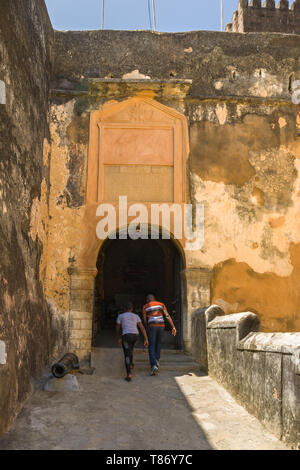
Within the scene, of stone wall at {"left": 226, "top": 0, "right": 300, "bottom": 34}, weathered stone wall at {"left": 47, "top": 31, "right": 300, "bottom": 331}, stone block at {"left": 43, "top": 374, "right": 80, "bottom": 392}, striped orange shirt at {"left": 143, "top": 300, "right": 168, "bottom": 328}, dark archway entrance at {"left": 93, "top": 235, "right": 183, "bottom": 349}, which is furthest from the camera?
dark archway entrance at {"left": 93, "top": 235, "right": 183, "bottom": 349}

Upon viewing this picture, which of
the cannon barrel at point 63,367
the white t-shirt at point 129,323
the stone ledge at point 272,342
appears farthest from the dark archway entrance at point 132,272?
the stone ledge at point 272,342

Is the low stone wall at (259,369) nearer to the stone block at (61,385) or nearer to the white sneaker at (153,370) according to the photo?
the white sneaker at (153,370)

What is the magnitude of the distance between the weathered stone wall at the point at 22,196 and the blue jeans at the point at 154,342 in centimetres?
177

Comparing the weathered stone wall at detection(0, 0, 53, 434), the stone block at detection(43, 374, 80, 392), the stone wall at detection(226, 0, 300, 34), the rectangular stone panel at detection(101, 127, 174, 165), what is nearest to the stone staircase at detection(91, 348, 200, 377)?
the weathered stone wall at detection(0, 0, 53, 434)

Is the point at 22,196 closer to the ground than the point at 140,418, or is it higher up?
higher up

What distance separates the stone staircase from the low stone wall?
73cm

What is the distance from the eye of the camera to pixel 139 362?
8.45m

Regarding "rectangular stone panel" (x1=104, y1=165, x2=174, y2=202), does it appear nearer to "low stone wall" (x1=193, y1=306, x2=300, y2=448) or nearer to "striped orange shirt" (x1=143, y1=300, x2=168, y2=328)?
"striped orange shirt" (x1=143, y1=300, x2=168, y2=328)

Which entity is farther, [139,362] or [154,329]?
[139,362]

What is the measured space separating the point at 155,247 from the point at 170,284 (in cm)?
347

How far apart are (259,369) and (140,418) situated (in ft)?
4.97

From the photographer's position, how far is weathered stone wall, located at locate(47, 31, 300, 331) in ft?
30.7

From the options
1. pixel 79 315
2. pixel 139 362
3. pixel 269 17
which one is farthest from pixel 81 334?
pixel 269 17

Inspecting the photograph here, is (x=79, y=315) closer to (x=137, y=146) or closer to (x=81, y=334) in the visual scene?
(x=81, y=334)
